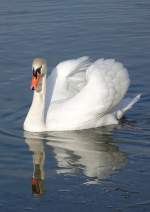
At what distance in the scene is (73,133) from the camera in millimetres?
12805

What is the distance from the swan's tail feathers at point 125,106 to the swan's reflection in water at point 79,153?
60 centimetres

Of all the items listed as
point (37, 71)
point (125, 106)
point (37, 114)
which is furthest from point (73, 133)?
point (125, 106)

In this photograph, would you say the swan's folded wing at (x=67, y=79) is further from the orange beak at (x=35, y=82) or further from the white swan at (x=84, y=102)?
the orange beak at (x=35, y=82)

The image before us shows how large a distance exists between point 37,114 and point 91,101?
877mm

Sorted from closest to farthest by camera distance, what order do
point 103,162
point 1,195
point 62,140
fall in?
1. point 1,195
2. point 103,162
3. point 62,140

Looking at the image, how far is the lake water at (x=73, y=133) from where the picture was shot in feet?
33.0

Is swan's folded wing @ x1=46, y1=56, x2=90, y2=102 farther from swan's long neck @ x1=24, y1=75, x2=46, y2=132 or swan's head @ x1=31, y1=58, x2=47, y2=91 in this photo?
swan's head @ x1=31, y1=58, x2=47, y2=91

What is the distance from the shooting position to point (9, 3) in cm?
2020

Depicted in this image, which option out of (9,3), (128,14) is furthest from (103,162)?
(9,3)

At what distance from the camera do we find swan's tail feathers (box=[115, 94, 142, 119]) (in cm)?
1348

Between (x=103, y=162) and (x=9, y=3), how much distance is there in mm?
9598

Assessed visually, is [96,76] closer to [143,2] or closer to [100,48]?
[100,48]

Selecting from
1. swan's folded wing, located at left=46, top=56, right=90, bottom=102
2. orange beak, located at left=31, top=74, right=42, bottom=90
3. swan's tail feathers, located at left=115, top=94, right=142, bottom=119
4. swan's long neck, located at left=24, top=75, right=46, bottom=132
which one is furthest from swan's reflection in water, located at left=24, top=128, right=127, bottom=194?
swan's folded wing, located at left=46, top=56, right=90, bottom=102

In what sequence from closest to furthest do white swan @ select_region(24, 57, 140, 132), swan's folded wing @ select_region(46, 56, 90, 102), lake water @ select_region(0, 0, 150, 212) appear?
lake water @ select_region(0, 0, 150, 212) → white swan @ select_region(24, 57, 140, 132) → swan's folded wing @ select_region(46, 56, 90, 102)
